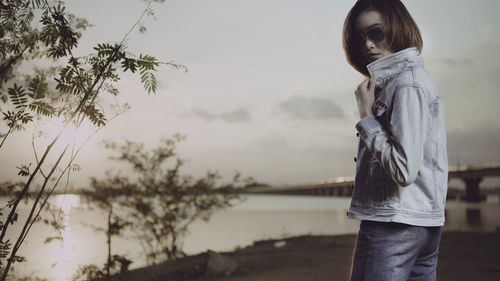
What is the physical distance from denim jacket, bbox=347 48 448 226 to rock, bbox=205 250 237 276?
212 inches

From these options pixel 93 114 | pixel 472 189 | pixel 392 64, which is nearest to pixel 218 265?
pixel 93 114

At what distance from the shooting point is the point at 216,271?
21.5 feet

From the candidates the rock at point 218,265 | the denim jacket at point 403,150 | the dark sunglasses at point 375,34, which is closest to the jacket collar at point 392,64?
the denim jacket at point 403,150

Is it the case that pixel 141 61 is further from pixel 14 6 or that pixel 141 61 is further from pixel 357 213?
pixel 357 213

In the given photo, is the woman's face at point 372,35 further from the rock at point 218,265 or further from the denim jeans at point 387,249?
the rock at point 218,265

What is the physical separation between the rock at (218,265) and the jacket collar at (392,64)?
5581 millimetres

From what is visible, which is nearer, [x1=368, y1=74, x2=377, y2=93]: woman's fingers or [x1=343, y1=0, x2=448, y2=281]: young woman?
[x1=343, y1=0, x2=448, y2=281]: young woman

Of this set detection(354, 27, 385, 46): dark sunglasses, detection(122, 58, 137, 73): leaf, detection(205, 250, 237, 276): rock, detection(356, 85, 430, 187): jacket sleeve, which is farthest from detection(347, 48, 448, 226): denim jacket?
detection(205, 250, 237, 276): rock

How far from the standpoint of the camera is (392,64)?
1541mm

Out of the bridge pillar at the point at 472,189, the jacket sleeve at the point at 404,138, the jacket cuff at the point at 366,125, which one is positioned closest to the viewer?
the jacket sleeve at the point at 404,138

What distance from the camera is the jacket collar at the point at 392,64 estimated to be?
4.99 feet

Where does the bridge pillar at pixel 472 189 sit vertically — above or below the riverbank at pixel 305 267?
below

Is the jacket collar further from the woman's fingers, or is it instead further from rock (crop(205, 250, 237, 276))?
rock (crop(205, 250, 237, 276))

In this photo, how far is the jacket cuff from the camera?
143cm
